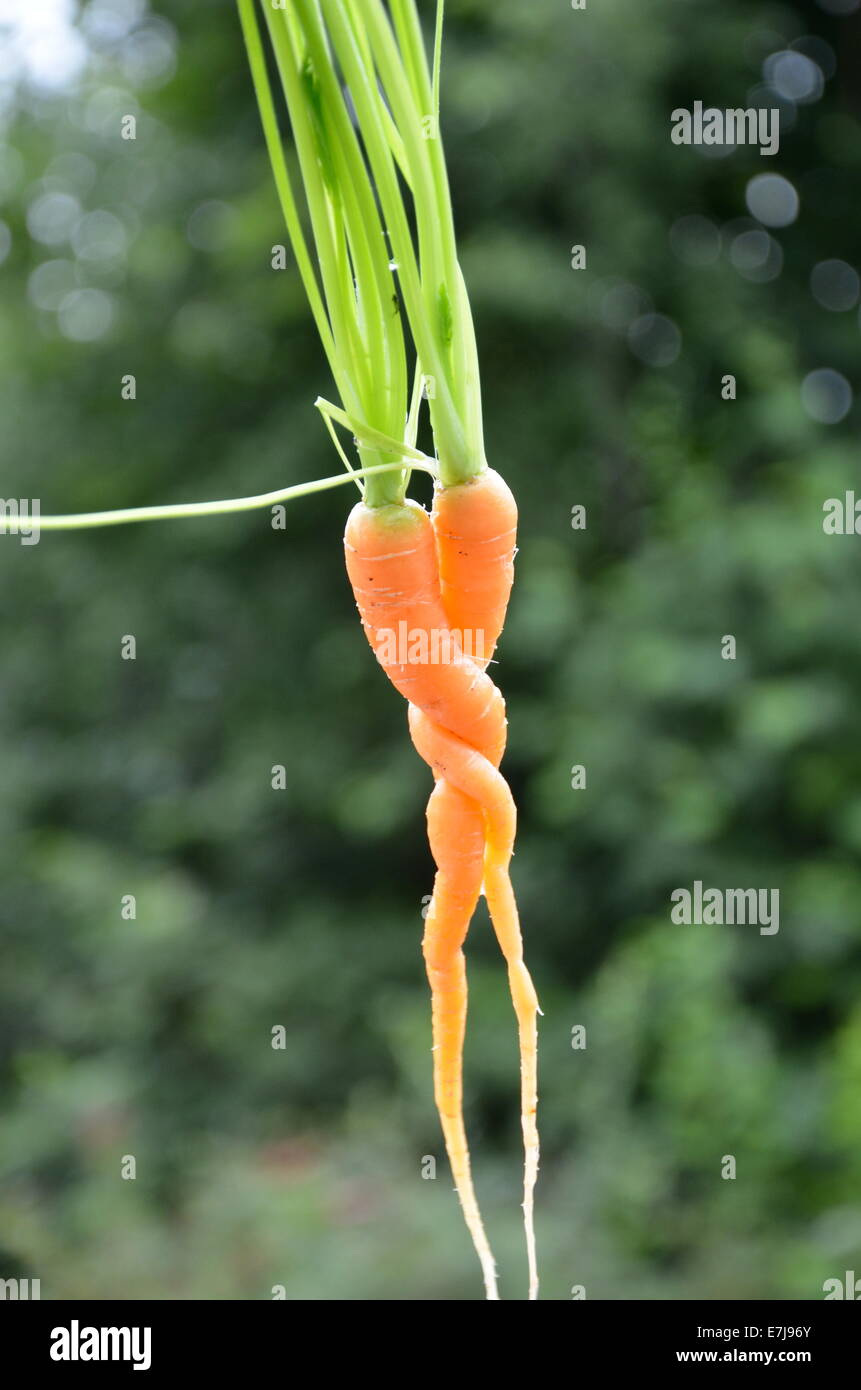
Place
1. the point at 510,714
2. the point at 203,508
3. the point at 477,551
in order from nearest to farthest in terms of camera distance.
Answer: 1. the point at 203,508
2. the point at 477,551
3. the point at 510,714

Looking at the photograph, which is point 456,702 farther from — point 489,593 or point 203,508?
point 203,508

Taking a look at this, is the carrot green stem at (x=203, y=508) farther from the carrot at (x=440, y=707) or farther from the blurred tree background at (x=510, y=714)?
the blurred tree background at (x=510, y=714)

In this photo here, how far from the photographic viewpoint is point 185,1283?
261 centimetres

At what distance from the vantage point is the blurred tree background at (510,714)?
276cm

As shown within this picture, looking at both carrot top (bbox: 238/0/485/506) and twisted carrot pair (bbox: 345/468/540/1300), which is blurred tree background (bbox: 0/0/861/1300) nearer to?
twisted carrot pair (bbox: 345/468/540/1300)

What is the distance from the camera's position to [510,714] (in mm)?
3518

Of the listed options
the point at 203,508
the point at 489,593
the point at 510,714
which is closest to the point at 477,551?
the point at 489,593

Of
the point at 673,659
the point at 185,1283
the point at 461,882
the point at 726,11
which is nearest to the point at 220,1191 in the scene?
the point at 185,1283

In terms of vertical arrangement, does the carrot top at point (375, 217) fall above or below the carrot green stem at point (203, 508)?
above

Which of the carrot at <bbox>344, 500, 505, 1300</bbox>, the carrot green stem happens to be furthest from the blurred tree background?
the carrot green stem

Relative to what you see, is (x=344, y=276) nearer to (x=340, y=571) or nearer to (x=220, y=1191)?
(x=220, y=1191)

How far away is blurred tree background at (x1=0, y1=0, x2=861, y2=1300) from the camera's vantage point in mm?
2758

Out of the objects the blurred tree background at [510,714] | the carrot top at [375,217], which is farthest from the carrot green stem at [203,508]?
the blurred tree background at [510,714]

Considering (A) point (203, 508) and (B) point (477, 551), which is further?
(B) point (477, 551)
